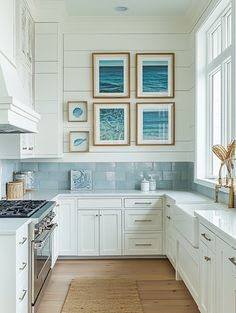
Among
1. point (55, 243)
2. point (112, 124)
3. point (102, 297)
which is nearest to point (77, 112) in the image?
point (112, 124)

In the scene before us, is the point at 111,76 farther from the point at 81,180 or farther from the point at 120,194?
the point at 120,194

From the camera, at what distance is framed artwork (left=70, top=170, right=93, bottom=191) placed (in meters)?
4.92

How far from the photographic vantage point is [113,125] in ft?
16.3

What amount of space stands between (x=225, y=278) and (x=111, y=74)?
3.35 metres

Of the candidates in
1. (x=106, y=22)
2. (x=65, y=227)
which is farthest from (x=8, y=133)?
(x=106, y=22)

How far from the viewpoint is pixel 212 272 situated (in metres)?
2.48

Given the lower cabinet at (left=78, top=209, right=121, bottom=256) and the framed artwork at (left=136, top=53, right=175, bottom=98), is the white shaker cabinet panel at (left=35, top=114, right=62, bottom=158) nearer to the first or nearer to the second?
the lower cabinet at (left=78, top=209, right=121, bottom=256)

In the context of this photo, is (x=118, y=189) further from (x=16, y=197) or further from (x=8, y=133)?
(x=8, y=133)

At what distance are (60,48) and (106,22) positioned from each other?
726 millimetres

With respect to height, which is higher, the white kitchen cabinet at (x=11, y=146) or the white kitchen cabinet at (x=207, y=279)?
the white kitchen cabinet at (x=11, y=146)

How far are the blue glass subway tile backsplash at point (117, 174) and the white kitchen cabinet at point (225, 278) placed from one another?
2683 millimetres

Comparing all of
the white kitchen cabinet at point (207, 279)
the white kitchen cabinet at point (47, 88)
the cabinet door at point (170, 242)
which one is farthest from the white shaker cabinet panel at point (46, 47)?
the white kitchen cabinet at point (207, 279)

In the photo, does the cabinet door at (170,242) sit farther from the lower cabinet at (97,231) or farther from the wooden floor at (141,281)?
the lower cabinet at (97,231)

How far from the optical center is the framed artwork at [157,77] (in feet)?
16.3
